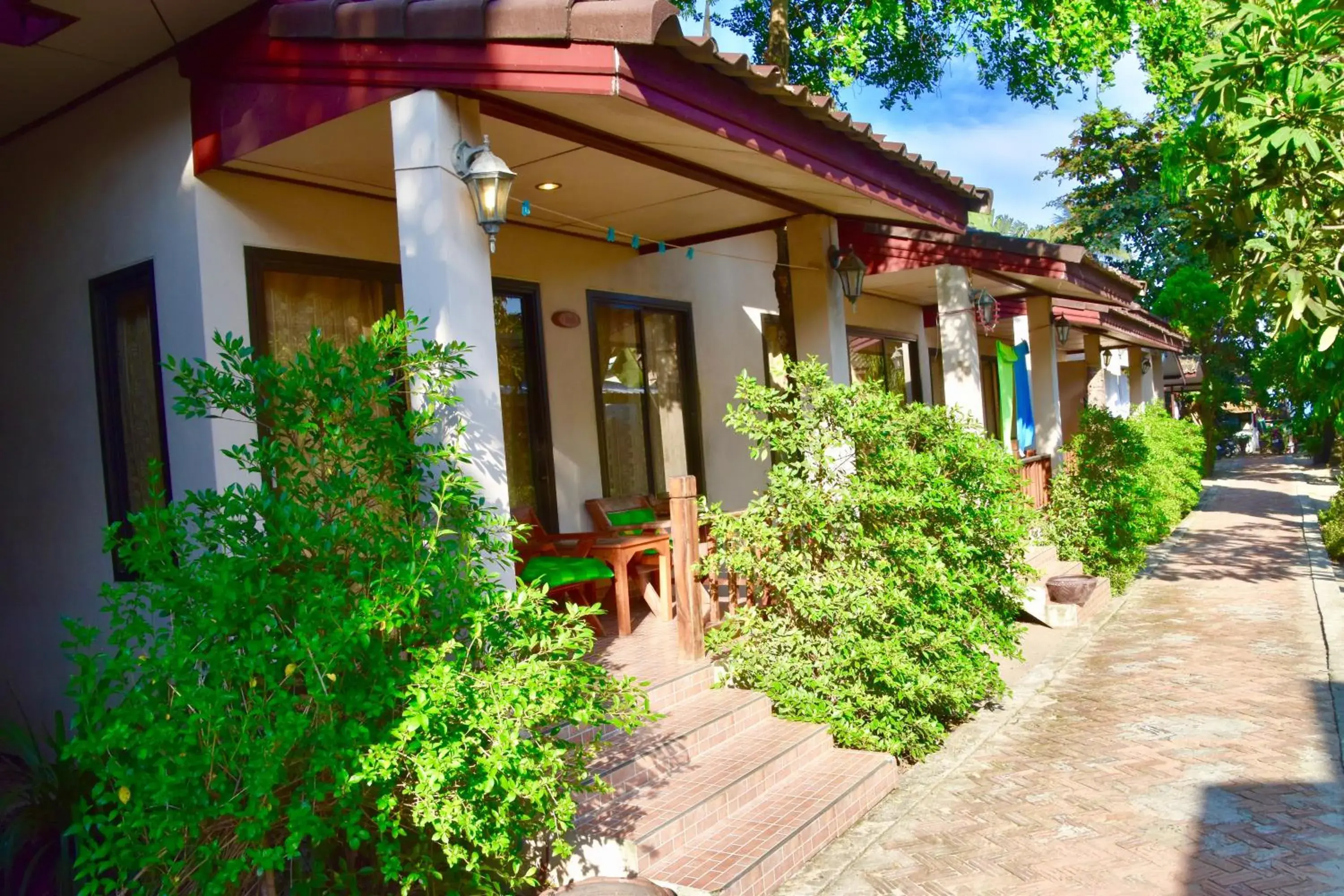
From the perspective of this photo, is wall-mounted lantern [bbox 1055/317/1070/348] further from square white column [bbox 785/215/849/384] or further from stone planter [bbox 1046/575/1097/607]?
square white column [bbox 785/215/849/384]

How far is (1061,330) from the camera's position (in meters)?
13.7

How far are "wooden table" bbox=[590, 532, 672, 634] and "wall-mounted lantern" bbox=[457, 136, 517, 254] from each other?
2.78 metres

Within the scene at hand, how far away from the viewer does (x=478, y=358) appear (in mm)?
4402

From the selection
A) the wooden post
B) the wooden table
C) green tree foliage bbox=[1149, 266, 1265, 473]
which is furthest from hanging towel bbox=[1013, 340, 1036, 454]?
the wooden post

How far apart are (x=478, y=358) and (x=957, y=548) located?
321 centimetres

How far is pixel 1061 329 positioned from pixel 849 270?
271 inches

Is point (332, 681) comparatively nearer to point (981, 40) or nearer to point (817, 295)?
point (817, 295)

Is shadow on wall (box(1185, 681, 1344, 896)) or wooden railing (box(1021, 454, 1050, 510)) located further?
wooden railing (box(1021, 454, 1050, 510))

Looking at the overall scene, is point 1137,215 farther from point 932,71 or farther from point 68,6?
point 68,6

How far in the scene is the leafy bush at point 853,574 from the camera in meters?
5.53

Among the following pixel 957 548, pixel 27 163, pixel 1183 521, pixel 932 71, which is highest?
pixel 932 71

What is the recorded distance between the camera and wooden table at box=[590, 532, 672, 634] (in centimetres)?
658

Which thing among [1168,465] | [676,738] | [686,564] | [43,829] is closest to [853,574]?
[686,564]

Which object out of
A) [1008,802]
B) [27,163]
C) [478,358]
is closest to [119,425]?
[27,163]
